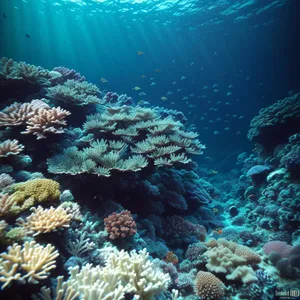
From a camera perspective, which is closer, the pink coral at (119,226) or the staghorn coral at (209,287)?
the staghorn coral at (209,287)

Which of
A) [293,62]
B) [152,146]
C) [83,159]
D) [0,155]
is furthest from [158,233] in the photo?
[293,62]

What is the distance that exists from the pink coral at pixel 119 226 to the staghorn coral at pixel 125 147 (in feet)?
3.43

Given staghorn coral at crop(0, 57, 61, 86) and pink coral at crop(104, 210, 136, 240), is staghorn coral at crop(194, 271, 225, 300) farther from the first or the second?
staghorn coral at crop(0, 57, 61, 86)

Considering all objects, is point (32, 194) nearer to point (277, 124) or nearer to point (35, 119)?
point (35, 119)

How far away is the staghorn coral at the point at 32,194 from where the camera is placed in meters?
3.09

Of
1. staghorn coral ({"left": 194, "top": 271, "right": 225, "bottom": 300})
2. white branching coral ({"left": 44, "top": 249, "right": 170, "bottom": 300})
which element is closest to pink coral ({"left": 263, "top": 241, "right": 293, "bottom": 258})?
staghorn coral ({"left": 194, "top": 271, "right": 225, "bottom": 300})

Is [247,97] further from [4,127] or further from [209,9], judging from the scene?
[4,127]

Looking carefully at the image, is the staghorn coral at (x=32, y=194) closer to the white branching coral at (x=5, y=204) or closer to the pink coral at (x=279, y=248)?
the white branching coral at (x=5, y=204)

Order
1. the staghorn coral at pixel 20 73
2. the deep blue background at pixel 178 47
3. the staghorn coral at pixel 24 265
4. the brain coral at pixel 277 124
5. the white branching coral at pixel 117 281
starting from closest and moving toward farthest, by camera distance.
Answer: the staghorn coral at pixel 24 265 → the white branching coral at pixel 117 281 → the staghorn coral at pixel 20 73 → the brain coral at pixel 277 124 → the deep blue background at pixel 178 47

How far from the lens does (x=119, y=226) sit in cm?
409

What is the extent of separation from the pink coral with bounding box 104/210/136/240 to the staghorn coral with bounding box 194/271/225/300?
4.83ft

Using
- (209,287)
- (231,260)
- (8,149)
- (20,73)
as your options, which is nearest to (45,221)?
(8,149)

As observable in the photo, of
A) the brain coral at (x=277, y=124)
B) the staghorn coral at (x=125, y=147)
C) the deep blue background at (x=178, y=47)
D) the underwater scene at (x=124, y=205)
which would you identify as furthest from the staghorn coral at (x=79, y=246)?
the deep blue background at (x=178, y=47)

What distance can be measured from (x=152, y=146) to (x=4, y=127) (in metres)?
3.86
